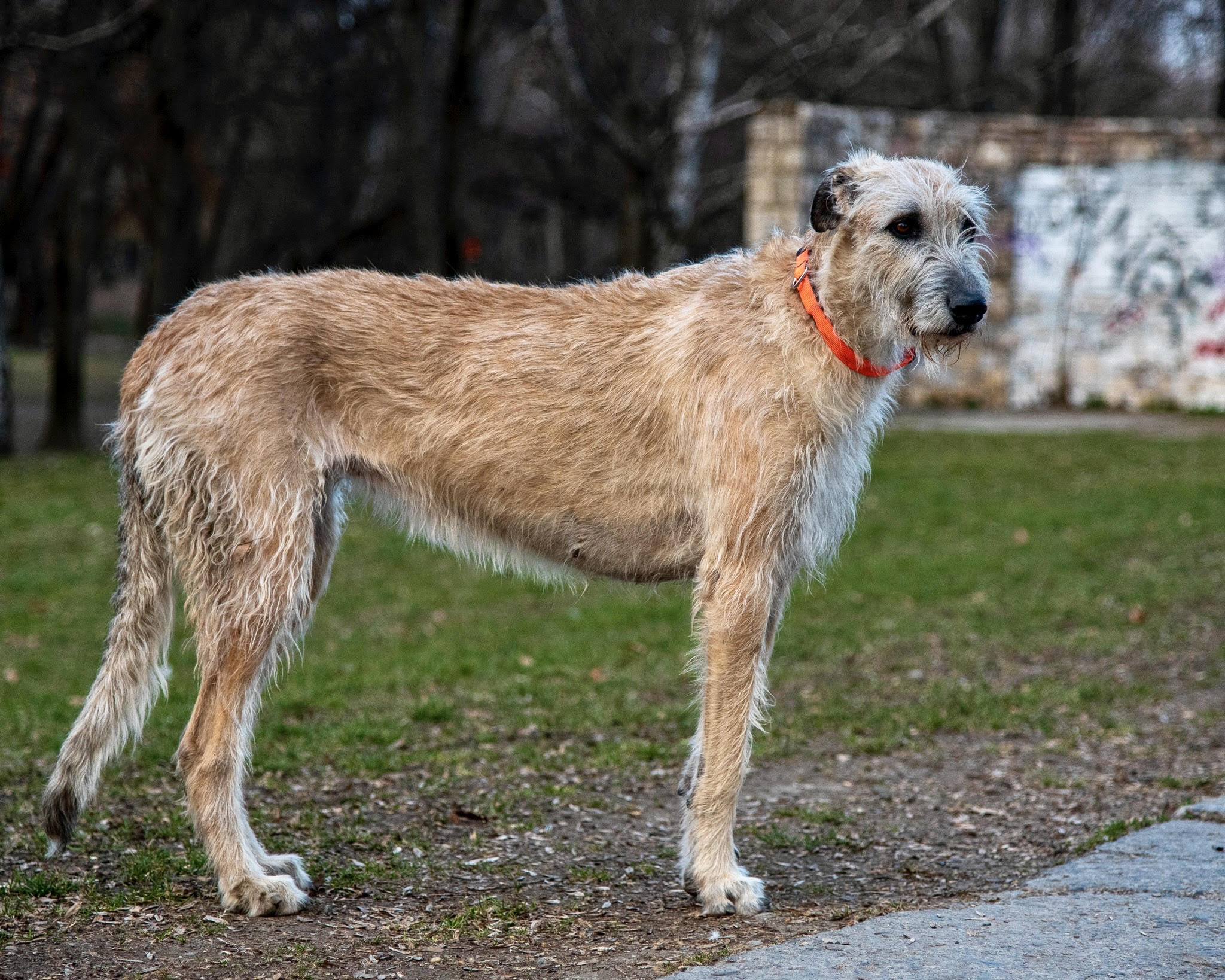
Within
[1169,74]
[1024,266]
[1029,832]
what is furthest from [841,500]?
[1169,74]

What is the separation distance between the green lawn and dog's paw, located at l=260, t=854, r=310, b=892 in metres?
1.38

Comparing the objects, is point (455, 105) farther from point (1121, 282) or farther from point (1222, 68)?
point (1222, 68)

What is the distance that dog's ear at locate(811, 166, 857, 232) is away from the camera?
13.6ft

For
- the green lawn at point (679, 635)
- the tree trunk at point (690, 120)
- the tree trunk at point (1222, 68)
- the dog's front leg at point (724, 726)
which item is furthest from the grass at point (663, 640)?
the tree trunk at point (1222, 68)

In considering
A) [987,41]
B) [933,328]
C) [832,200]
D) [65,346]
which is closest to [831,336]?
[933,328]

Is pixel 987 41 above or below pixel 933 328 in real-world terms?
above

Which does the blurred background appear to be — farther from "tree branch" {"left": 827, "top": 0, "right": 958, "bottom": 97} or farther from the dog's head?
the dog's head

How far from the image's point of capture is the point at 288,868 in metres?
4.18

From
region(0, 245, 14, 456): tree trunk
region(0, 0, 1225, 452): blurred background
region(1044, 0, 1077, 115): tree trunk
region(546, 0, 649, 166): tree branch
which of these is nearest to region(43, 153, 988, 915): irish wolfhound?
region(0, 0, 1225, 452): blurred background

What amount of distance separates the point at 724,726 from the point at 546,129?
30.3 metres

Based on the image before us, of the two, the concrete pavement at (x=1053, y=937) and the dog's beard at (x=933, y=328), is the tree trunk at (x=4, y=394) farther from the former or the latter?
the concrete pavement at (x=1053, y=937)

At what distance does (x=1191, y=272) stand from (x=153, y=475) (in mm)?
17180

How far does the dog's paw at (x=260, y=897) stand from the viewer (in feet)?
13.1

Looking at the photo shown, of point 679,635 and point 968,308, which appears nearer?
point 968,308
